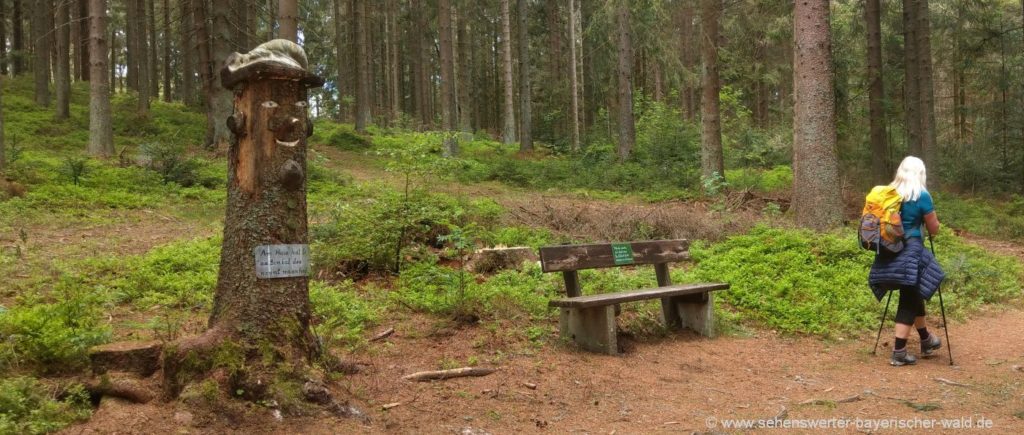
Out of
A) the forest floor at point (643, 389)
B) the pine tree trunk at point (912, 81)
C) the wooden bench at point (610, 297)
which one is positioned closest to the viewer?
the forest floor at point (643, 389)

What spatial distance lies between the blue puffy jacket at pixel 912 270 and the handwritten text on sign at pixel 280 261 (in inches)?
193

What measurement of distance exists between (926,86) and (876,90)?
2636mm

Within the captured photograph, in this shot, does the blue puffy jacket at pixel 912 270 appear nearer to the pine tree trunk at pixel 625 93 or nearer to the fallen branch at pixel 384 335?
the fallen branch at pixel 384 335

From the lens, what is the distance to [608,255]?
20.4 feet

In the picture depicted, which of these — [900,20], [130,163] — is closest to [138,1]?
[130,163]

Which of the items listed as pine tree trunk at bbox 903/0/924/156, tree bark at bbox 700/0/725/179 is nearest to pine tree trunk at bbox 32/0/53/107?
tree bark at bbox 700/0/725/179

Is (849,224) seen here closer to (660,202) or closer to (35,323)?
(660,202)

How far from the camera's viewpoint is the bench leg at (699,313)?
6656mm

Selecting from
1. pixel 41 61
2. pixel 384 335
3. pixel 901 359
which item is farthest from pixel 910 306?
pixel 41 61

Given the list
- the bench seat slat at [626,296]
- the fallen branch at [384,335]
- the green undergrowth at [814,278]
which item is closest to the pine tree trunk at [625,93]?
the green undergrowth at [814,278]

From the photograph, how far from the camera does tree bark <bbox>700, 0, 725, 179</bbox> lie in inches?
572

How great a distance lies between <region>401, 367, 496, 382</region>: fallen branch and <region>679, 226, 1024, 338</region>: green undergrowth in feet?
11.9

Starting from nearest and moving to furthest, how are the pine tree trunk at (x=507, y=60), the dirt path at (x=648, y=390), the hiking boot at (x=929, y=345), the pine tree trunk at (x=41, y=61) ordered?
the dirt path at (x=648, y=390), the hiking boot at (x=929, y=345), the pine tree trunk at (x=41, y=61), the pine tree trunk at (x=507, y=60)

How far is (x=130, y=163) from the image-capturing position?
14461 mm
